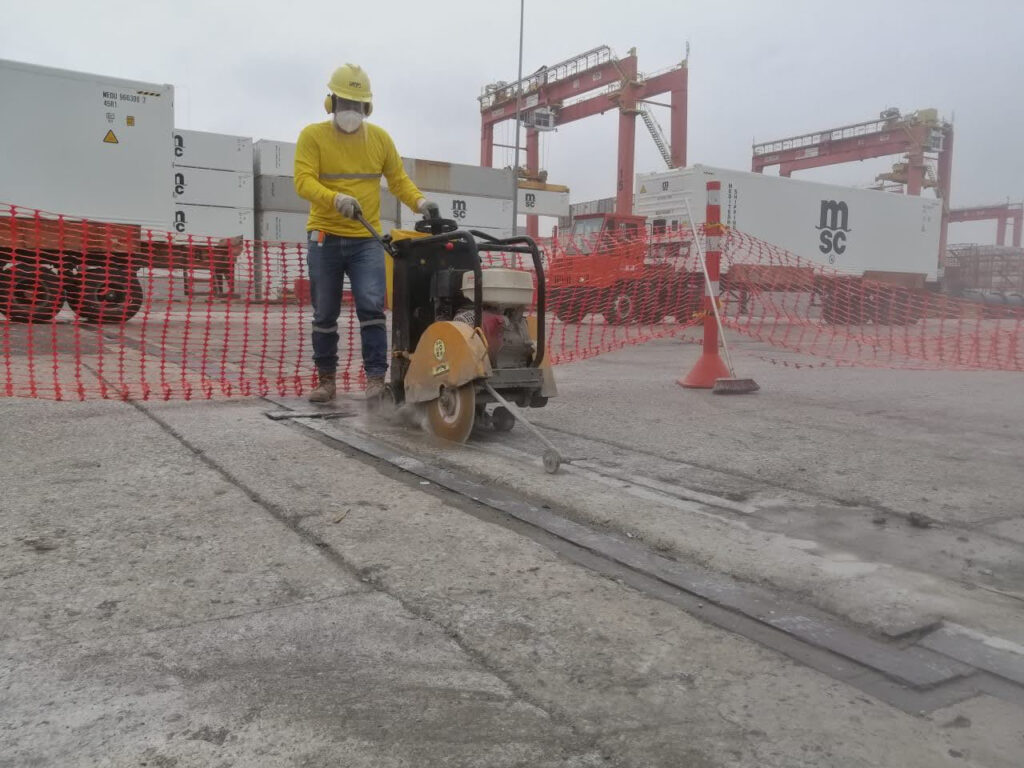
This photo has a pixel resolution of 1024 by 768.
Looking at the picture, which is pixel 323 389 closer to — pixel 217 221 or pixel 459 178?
pixel 217 221

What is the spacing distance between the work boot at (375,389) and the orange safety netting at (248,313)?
75cm

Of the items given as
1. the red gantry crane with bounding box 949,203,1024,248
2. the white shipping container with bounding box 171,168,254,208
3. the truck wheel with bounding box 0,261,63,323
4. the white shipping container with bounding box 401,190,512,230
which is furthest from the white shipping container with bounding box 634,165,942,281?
the red gantry crane with bounding box 949,203,1024,248

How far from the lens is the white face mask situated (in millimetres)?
5020

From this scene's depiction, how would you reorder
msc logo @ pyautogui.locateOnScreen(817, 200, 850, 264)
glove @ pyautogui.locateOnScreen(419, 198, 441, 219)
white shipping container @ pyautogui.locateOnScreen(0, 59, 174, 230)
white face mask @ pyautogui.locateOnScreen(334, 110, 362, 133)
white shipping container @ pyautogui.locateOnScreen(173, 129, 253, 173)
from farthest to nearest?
white shipping container @ pyautogui.locateOnScreen(173, 129, 253, 173)
msc logo @ pyautogui.locateOnScreen(817, 200, 850, 264)
white shipping container @ pyautogui.locateOnScreen(0, 59, 174, 230)
white face mask @ pyautogui.locateOnScreen(334, 110, 362, 133)
glove @ pyautogui.locateOnScreen(419, 198, 441, 219)

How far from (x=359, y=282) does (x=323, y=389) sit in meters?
0.76

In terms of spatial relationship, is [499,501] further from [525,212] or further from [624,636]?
[525,212]

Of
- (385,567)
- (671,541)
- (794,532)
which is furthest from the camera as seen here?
(794,532)

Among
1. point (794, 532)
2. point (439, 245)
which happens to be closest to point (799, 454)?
point (794, 532)

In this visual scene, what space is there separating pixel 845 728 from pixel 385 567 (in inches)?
52.6

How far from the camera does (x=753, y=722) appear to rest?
1.64 m

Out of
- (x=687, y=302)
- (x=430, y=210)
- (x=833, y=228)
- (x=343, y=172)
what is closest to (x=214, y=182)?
(x=687, y=302)

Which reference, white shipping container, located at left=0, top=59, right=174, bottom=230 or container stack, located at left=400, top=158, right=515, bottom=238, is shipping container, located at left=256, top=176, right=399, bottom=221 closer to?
container stack, located at left=400, top=158, right=515, bottom=238

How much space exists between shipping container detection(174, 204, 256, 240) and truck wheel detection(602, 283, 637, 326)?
15.8 m

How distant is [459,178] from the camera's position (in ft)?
111
